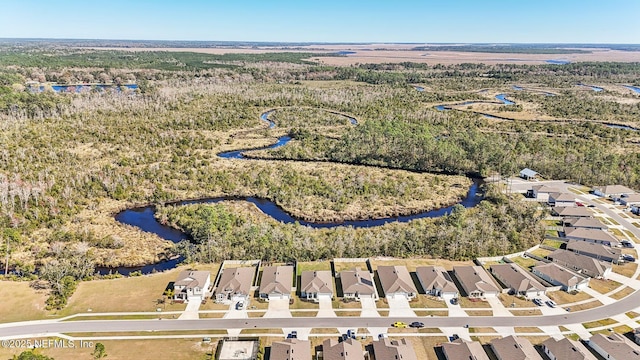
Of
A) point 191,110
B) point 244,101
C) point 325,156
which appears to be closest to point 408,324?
point 325,156

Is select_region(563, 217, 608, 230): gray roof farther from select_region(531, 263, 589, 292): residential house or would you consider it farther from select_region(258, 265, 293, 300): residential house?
select_region(258, 265, 293, 300): residential house

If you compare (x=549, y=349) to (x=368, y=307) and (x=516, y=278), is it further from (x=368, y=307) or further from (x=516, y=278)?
(x=368, y=307)

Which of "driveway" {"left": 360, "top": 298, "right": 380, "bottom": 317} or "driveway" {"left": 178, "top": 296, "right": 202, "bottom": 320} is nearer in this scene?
"driveway" {"left": 178, "top": 296, "right": 202, "bottom": 320}

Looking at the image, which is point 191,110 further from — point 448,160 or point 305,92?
point 448,160

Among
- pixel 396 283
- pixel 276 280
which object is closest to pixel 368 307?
pixel 396 283

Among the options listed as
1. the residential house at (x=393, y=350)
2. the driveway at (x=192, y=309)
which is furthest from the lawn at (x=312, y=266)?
the residential house at (x=393, y=350)

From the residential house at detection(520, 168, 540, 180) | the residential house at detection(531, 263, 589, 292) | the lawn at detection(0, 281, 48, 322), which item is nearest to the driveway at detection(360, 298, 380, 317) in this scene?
the residential house at detection(531, 263, 589, 292)

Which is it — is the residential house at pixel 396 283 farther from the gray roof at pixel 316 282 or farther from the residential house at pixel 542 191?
the residential house at pixel 542 191
